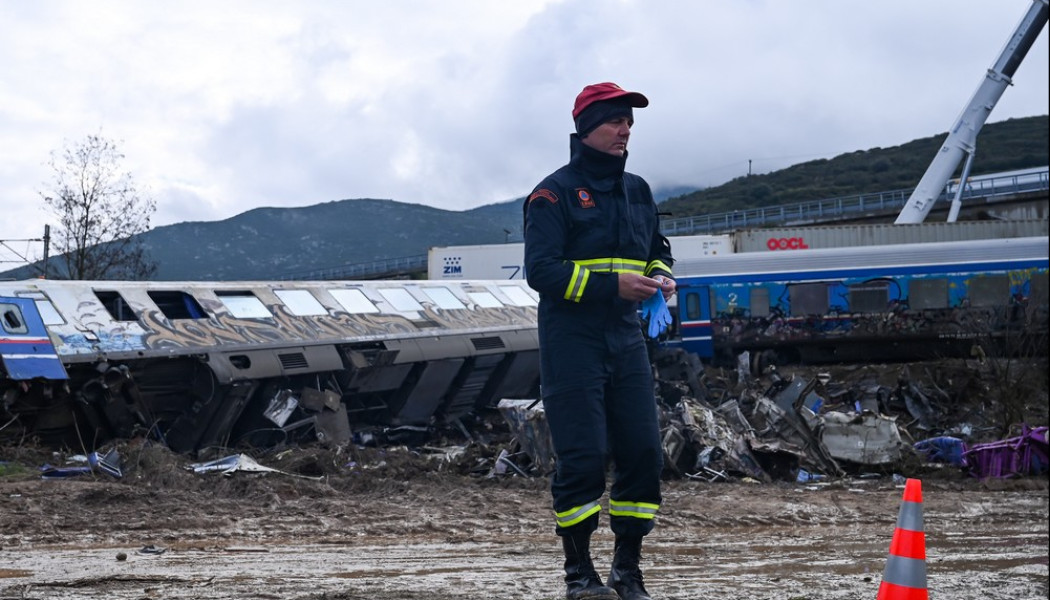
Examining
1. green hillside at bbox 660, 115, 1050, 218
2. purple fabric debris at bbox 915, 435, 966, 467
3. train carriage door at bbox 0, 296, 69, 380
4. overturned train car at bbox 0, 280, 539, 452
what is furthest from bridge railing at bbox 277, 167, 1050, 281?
purple fabric debris at bbox 915, 435, 966, 467

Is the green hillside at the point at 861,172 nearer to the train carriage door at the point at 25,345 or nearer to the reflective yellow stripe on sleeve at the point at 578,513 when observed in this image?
the train carriage door at the point at 25,345

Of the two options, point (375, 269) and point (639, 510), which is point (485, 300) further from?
point (375, 269)

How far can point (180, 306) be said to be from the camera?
581 inches

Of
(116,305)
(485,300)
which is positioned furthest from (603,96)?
(485,300)

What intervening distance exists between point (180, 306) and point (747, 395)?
8.24 meters

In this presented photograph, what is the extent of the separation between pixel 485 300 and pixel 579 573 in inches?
612

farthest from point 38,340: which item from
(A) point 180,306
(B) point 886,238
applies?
(B) point 886,238

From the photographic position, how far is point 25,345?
12.2 metres

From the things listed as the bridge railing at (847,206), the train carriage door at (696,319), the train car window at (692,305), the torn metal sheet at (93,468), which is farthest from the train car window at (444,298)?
the bridge railing at (847,206)

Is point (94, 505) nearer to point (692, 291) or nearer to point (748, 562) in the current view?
point (748, 562)

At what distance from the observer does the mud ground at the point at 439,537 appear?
5.29 m

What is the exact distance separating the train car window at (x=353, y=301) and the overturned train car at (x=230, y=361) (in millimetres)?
33

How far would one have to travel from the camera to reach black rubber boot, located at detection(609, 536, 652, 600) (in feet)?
15.5

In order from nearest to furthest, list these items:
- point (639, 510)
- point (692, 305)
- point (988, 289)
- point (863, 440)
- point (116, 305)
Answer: point (639, 510) < point (863, 440) < point (116, 305) < point (988, 289) < point (692, 305)
